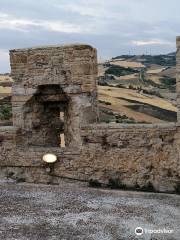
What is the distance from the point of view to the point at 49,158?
42.2 feet

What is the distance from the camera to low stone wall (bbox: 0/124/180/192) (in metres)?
12.0

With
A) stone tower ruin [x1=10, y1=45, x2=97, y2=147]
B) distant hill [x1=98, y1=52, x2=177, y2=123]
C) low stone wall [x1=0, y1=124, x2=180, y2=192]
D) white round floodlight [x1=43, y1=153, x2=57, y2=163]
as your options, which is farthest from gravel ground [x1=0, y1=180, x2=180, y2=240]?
distant hill [x1=98, y1=52, x2=177, y2=123]

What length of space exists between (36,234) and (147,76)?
65.2 meters

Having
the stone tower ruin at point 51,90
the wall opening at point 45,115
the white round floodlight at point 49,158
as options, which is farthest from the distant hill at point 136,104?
the white round floodlight at point 49,158

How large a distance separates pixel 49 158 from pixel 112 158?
1.56 meters

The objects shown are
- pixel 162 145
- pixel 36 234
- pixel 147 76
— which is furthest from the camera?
pixel 147 76

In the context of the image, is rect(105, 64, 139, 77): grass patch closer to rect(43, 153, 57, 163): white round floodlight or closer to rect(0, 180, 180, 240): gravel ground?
rect(43, 153, 57, 163): white round floodlight

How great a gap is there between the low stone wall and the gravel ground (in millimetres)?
521

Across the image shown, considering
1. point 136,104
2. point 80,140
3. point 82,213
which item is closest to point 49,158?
point 80,140

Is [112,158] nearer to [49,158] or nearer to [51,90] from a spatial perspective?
[49,158]

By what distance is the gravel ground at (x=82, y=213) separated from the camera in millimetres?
8859

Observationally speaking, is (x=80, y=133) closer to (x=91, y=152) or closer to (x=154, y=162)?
(x=91, y=152)

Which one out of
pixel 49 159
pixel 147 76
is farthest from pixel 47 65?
pixel 147 76

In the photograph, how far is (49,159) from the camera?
12.9 m
